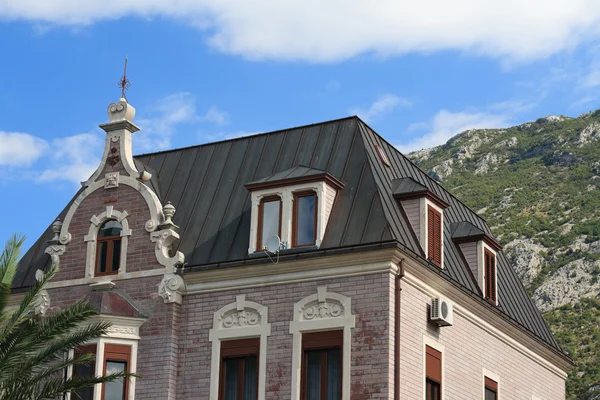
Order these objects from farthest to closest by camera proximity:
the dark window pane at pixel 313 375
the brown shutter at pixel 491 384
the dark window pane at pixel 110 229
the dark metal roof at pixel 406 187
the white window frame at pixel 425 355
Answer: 1. the brown shutter at pixel 491 384
2. the dark window pane at pixel 110 229
3. the dark metal roof at pixel 406 187
4. the white window frame at pixel 425 355
5. the dark window pane at pixel 313 375

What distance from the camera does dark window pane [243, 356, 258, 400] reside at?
31.7 meters

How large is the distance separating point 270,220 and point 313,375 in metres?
4.69

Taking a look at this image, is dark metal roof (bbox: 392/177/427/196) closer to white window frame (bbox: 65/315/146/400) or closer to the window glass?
the window glass

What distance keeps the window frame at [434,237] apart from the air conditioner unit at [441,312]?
1303mm

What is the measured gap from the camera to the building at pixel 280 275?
30891mm

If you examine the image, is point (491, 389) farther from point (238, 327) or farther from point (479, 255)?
point (238, 327)

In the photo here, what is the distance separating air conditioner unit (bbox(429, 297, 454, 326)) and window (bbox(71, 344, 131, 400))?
28.4 feet

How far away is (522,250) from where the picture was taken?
103m

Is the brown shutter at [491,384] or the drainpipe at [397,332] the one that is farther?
the brown shutter at [491,384]

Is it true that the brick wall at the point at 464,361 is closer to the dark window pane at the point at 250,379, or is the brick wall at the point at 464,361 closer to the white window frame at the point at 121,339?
the dark window pane at the point at 250,379

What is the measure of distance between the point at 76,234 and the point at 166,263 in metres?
3.43

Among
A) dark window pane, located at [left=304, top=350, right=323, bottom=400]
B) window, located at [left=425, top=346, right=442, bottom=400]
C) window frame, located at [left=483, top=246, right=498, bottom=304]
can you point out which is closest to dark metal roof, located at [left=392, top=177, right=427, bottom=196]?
window, located at [left=425, top=346, right=442, bottom=400]

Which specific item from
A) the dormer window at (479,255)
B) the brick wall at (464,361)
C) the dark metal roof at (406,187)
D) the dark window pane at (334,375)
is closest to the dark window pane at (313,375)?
the dark window pane at (334,375)

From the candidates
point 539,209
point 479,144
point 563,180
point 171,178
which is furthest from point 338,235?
point 479,144
